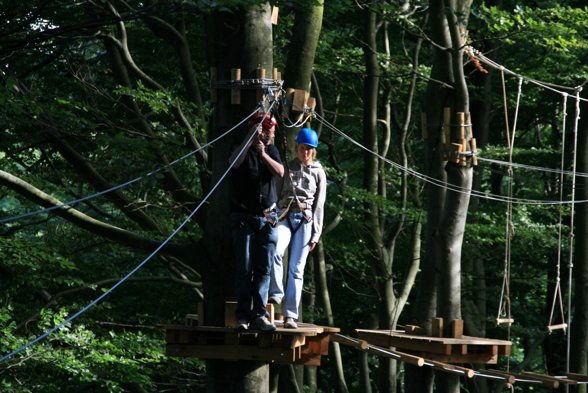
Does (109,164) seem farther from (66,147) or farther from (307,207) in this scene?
(307,207)

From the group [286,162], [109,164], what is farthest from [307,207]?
[109,164]

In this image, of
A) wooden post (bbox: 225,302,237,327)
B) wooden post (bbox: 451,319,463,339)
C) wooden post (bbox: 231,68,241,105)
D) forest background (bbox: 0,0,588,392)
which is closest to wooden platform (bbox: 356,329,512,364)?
wooden post (bbox: 451,319,463,339)

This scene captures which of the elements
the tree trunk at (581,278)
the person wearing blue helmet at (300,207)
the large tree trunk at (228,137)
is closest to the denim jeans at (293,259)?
the person wearing blue helmet at (300,207)

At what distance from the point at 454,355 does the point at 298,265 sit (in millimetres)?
2391

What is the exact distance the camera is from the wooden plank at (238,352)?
5.38 meters

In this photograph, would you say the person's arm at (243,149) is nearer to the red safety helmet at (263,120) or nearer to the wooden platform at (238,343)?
the red safety helmet at (263,120)

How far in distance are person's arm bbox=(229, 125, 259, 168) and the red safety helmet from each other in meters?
0.10

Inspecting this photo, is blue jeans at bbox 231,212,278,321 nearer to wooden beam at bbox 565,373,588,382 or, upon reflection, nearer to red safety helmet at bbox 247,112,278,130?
red safety helmet at bbox 247,112,278,130

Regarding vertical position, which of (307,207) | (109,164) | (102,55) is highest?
(102,55)

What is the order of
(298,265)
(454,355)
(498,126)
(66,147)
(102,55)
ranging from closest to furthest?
(298,265)
(454,355)
(66,147)
(102,55)
(498,126)

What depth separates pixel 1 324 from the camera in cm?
929

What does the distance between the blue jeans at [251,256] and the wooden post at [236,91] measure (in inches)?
34.4

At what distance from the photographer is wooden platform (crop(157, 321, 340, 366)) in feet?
17.6

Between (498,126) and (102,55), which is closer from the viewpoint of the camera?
(102,55)
